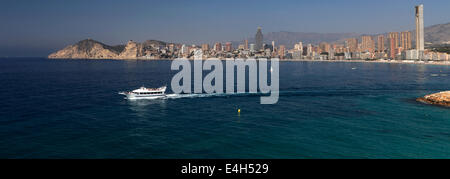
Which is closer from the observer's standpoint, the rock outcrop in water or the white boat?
the rock outcrop in water

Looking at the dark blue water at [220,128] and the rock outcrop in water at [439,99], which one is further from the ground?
the rock outcrop in water at [439,99]

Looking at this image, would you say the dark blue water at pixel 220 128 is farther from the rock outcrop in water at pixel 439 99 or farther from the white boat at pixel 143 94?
the rock outcrop in water at pixel 439 99

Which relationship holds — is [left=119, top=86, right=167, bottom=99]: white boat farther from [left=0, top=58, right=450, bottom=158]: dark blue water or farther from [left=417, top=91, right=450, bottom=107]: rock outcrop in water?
[left=417, top=91, right=450, bottom=107]: rock outcrop in water

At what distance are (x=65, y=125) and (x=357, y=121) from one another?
39.7 m

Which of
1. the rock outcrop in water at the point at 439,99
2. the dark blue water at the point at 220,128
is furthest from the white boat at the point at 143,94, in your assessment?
the rock outcrop in water at the point at 439,99

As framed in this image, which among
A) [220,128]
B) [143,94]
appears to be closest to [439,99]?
[220,128]

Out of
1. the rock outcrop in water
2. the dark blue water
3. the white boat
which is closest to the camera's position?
the dark blue water

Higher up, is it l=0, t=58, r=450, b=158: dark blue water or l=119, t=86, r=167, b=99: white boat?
l=119, t=86, r=167, b=99: white boat

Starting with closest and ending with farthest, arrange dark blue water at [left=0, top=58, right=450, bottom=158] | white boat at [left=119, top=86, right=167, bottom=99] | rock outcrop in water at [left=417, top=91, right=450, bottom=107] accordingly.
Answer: dark blue water at [left=0, top=58, right=450, bottom=158] < rock outcrop in water at [left=417, top=91, right=450, bottom=107] < white boat at [left=119, top=86, right=167, bottom=99]

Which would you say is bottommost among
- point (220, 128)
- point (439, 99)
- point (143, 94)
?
point (220, 128)

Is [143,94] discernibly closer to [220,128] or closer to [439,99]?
[220,128]

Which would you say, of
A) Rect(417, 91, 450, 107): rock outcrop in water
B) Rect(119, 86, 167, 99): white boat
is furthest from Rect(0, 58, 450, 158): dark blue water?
Rect(417, 91, 450, 107): rock outcrop in water
